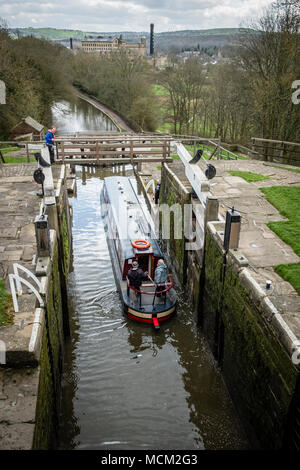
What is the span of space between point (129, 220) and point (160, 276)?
3316mm

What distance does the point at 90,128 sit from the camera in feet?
156

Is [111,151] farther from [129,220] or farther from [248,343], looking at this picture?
[248,343]

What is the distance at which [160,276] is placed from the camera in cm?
1103

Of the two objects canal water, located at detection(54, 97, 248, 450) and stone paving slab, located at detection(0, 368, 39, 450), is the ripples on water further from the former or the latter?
stone paving slab, located at detection(0, 368, 39, 450)

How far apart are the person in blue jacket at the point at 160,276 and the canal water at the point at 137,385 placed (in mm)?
1125

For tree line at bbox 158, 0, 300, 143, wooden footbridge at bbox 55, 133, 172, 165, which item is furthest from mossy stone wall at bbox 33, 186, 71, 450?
tree line at bbox 158, 0, 300, 143

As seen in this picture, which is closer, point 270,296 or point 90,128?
point 270,296

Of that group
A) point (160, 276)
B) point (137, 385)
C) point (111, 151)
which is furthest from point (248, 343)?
point (111, 151)

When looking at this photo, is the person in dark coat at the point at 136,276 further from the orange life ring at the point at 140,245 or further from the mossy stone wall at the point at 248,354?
the mossy stone wall at the point at 248,354

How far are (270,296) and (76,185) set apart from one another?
61.8ft

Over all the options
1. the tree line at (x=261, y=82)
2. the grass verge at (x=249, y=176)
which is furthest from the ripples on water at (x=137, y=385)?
the tree line at (x=261, y=82)

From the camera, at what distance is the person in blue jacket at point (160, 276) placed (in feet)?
36.0
